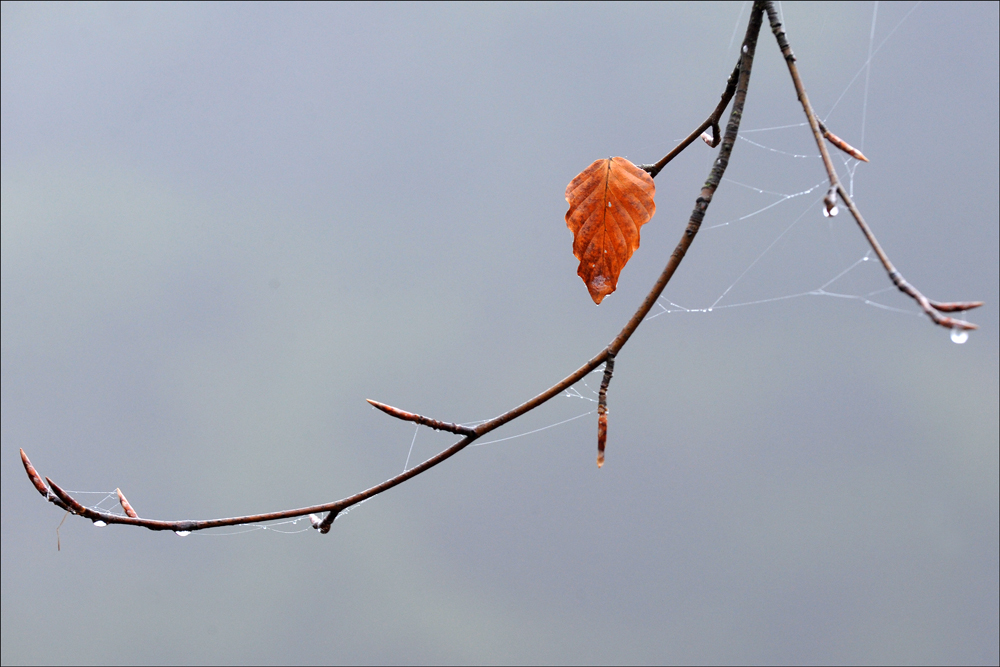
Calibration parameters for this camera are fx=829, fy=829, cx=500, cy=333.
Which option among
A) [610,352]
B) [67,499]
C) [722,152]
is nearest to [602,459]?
[610,352]

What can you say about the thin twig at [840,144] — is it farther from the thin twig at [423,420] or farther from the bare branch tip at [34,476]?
the bare branch tip at [34,476]

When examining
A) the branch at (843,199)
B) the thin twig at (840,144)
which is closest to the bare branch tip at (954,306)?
the branch at (843,199)

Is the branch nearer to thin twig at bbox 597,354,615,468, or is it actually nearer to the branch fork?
the branch fork

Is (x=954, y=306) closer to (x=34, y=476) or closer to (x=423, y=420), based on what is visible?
(x=423, y=420)

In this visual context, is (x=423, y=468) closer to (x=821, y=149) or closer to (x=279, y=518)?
(x=279, y=518)

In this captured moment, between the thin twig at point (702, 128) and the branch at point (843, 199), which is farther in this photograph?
the thin twig at point (702, 128)

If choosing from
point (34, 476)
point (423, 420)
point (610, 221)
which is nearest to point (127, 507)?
point (34, 476)
